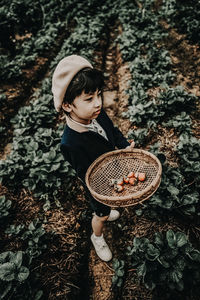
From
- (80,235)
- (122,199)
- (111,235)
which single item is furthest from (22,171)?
(122,199)

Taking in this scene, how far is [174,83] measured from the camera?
455 cm

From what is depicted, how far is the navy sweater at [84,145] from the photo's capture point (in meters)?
1.81

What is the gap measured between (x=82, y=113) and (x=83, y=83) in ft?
0.82

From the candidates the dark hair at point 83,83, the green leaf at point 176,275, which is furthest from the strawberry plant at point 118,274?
the dark hair at point 83,83

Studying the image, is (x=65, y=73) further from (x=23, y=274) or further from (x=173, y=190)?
(x=23, y=274)

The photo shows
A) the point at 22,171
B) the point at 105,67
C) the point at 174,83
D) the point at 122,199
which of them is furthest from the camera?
the point at 105,67

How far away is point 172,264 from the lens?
1.88 m

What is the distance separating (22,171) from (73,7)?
1102 cm

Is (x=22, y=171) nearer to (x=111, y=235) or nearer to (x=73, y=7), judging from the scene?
(x=111, y=235)

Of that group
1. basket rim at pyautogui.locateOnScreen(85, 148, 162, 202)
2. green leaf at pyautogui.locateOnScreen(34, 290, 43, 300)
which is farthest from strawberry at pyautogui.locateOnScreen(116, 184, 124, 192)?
green leaf at pyautogui.locateOnScreen(34, 290, 43, 300)

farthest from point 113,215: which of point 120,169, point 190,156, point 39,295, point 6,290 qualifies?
point 6,290

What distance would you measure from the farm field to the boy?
2.02ft

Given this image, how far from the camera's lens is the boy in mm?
1625

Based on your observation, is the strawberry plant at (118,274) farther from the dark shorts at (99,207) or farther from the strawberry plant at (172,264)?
the dark shorts at (99,207)
